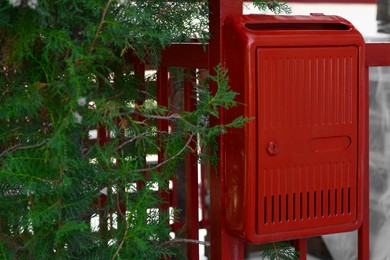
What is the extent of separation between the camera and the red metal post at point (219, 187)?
182 cm

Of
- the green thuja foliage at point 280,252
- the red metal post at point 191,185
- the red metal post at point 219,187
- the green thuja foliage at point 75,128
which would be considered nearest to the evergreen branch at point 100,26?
the green thuja foliage at point 75,128

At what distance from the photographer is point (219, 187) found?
1877 millimetres

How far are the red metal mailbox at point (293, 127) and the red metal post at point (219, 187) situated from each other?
0.02 metres

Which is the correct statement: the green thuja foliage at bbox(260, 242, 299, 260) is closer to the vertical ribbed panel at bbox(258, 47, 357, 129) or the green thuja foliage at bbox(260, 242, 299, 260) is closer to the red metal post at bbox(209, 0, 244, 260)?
the red metal post at bbox(209, 0, 244, 260)

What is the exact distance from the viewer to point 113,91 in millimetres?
2104

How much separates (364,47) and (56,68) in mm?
766

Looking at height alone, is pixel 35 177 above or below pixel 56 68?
below

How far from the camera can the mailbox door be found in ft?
5.82

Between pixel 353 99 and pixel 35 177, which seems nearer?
pixel 35 177

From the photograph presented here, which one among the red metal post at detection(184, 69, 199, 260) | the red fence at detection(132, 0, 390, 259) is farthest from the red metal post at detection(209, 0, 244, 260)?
the red metal post at detection(184, 69, 199, 260)

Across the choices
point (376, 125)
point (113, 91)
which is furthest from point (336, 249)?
point (113, 91)

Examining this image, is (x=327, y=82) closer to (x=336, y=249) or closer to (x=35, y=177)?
(x=35, y=177)

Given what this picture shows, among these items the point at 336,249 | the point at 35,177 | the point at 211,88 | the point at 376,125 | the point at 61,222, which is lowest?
the point at 336,249

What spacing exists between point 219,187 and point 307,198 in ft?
0.71
